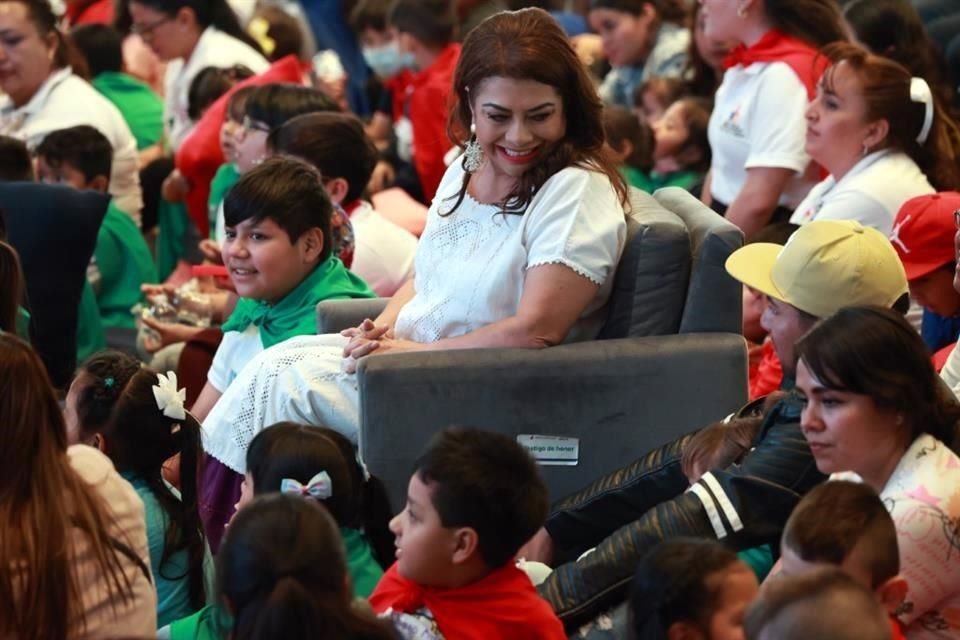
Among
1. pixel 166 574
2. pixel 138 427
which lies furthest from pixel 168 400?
pixel 166 574

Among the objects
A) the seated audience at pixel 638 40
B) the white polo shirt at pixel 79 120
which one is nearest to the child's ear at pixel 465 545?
the white polo shirt at pixel 79 120

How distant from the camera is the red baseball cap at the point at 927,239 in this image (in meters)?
3.58

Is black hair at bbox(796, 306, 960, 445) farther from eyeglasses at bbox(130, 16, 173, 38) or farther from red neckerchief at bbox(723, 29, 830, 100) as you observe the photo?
eyeglasses at bbox(130, 16, 173, 38)

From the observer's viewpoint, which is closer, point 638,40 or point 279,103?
point 279,103

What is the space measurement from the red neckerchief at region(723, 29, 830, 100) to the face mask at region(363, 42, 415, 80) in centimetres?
245

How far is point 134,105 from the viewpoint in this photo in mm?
6727

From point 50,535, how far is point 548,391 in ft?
3.95

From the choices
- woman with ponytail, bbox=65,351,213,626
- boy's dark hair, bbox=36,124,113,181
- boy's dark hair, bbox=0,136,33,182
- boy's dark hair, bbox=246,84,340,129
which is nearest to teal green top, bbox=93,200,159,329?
boy's dark hair, bbox=36,124,113,181

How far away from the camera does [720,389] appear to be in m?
3.29

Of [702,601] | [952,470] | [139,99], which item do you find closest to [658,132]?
[139,99]

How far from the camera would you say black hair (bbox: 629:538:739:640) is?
2.29m

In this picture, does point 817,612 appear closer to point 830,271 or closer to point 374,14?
point 830,271

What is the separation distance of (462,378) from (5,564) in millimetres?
1160

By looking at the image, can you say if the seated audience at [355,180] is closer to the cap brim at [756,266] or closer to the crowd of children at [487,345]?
the crowd of children at [487,345]
